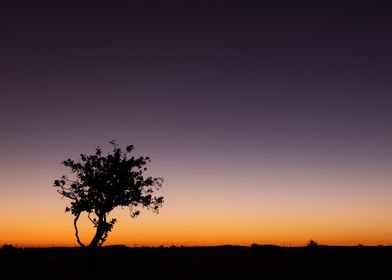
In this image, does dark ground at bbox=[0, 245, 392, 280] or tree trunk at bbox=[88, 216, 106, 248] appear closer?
dark ground at bbox=[0, 245, 392, 280]

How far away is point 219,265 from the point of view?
40.3 m

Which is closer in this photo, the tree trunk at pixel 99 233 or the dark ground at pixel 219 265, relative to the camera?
the dark ground at pixel 219 265

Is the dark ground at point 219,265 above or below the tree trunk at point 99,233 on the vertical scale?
below

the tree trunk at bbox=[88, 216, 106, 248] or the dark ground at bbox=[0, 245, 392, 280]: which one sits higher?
the tree trunk at bbox=[88, 216, 106, 248]

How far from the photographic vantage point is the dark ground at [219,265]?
3491 cm

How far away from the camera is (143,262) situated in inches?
1681

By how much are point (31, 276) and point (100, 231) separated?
12.7m

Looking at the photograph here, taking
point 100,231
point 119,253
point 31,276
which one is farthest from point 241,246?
point 31,276

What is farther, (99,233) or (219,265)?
(99,233)

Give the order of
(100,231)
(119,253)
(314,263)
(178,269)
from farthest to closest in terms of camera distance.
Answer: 1. (119,253)
2. (100,231)
3. (314,263)
4. (178,269)

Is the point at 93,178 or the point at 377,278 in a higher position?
the point at 93,178

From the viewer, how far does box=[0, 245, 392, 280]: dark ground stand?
34.9 m

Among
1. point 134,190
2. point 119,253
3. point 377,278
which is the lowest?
point 377,278

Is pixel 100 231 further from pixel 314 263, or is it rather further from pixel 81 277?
pixel 314 263
